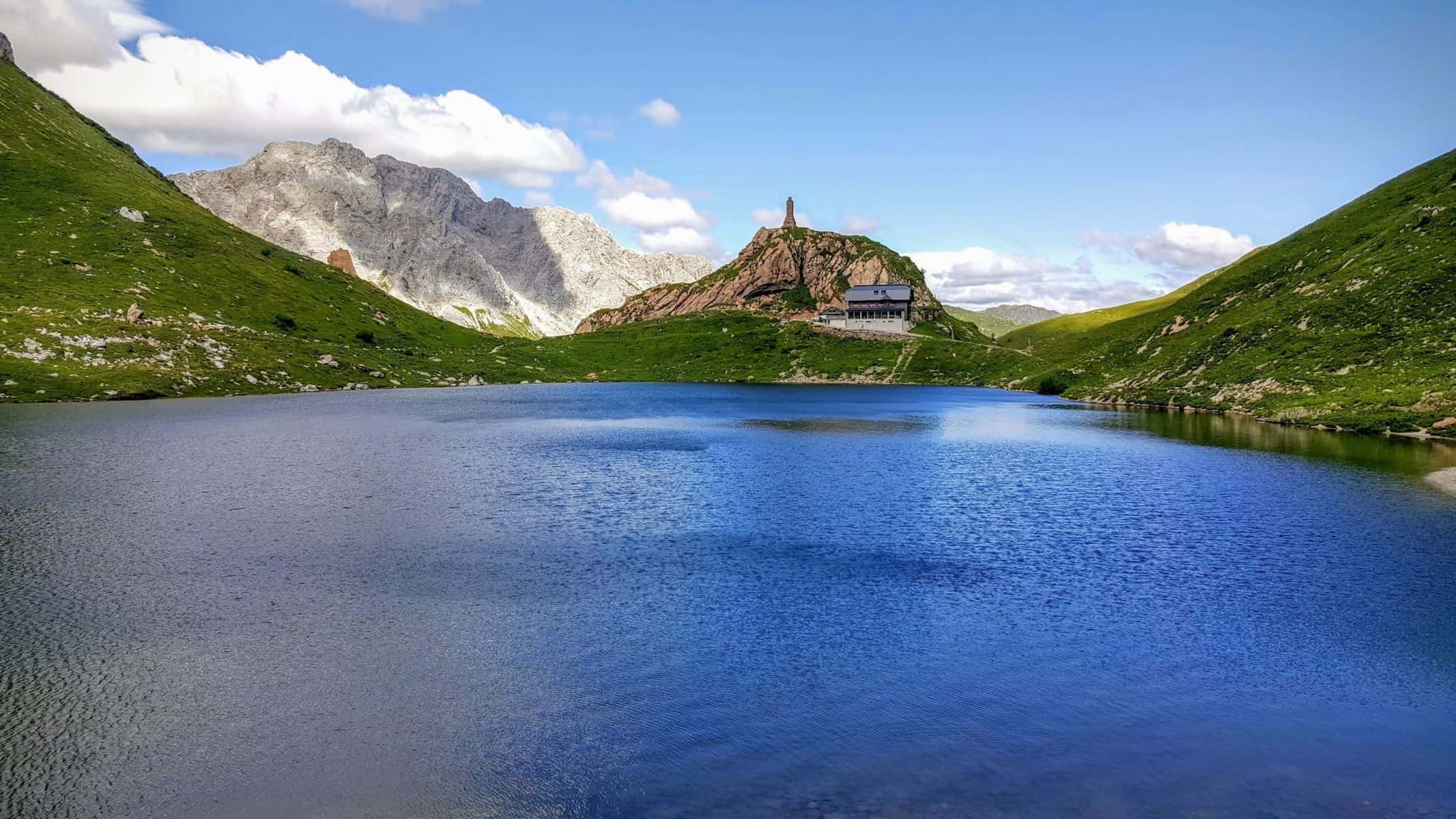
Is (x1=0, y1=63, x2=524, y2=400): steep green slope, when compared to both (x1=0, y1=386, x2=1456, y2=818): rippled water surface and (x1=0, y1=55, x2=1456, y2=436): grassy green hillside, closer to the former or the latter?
(x1=0, y1=55, x2=1456, y2=436): grassy green hillside

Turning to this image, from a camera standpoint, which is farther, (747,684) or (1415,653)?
(1415,653)

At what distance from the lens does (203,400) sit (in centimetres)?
13838

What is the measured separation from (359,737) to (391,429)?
291 feet

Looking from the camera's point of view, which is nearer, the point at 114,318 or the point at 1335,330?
the point at 1335,330

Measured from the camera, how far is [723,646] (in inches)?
1135

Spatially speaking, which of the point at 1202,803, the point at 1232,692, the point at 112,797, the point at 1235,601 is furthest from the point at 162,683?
the point at 1235,601

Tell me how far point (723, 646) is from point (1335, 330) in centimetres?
12579

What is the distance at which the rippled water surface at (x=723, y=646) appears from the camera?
19.4 m

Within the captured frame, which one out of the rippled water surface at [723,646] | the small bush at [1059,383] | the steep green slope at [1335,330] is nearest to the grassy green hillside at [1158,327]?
the steep green slope at [1335,330]

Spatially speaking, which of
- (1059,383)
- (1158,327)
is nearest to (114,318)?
(1059,383)

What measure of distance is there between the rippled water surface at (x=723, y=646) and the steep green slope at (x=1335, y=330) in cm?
4630

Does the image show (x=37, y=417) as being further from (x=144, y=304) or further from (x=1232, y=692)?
(x=1232, y=692)

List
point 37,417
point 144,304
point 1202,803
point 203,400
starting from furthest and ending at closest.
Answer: point 144,304
point 203,400
point 37,417
point 1202,803

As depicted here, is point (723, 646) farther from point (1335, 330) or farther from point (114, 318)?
point (114, 318)
